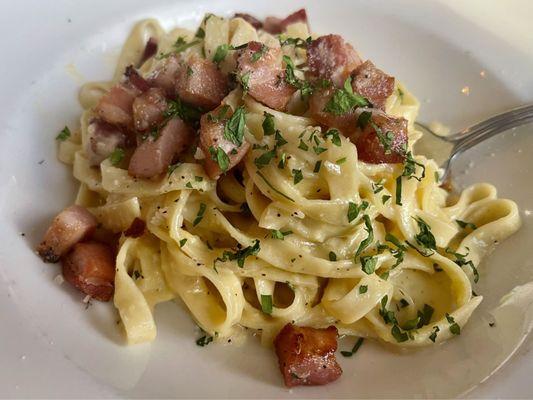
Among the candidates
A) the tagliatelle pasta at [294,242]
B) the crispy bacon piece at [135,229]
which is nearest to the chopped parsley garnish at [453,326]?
the tagliatelle pasta at [294,242]

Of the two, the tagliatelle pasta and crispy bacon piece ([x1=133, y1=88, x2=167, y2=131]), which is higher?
crispy bacon piece ([x1=133, y1=88, x2=167, y2=131])

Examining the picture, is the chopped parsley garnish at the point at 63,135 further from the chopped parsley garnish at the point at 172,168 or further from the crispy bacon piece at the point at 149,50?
the chopped parsley garnish at the point at 172,168

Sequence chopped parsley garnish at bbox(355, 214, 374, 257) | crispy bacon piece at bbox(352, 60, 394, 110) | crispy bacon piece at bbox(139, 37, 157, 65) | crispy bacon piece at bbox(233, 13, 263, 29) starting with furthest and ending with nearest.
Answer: crispy bacon piece at bbox(233, 13, 263, 29) → crispy bacon piece at bbox(139, 37, 157, 65) → crispy bacon piece at bbox(352, 60, 394, 110) → chopped parsley garnish at bbox(355, 214, 374, 257)

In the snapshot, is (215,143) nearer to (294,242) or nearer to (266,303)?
(294,242)

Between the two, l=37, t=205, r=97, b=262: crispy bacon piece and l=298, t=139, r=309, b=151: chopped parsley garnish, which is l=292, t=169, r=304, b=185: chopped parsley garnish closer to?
l=298, t=139, r=309, b=151: chopped parsley garnish

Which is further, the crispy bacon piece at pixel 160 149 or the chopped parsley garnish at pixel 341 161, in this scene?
the crispy bacon piece at pixel 160 149

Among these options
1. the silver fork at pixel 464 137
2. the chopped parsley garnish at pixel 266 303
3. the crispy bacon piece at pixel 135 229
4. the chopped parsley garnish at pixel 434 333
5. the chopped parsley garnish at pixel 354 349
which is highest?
the silver fork at pixel 464 137

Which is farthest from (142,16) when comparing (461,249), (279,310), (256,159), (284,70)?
(461,249)

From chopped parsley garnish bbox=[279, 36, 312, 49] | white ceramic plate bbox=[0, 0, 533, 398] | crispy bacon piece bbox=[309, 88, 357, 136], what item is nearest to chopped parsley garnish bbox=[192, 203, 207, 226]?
white ceramic plate bbox=[0, 0, 533, 398]
